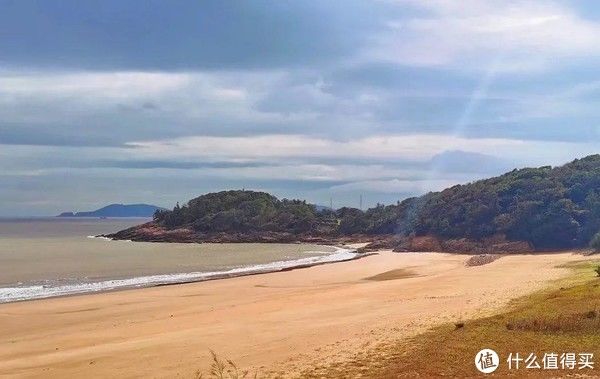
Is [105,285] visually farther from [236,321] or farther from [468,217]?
[468,217]

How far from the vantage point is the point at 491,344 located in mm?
14164

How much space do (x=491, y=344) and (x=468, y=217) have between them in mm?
53282

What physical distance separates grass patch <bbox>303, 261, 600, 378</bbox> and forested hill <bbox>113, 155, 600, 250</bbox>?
43.4 meters

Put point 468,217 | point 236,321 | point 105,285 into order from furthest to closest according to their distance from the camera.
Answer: point 468,217
point 105,285
point 236,321

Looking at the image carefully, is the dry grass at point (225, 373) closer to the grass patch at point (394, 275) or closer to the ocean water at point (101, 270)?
the ocean water at point (101, 270)

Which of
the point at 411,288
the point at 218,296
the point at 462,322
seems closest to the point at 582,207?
the point at 411,288

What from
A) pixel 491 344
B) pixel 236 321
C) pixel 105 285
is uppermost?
pixel 491 344

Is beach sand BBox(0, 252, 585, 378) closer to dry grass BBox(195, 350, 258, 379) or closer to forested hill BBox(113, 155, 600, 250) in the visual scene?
dry grass BBox(195, 350, 258, 379)

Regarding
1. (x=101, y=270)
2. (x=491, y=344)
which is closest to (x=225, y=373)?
(x=491, y=344)

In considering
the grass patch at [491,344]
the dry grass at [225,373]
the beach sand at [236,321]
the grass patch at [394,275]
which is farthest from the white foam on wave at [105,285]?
the grass patch at [491,344]

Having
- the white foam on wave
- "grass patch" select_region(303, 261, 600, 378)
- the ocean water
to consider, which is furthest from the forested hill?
"grass patch" select_region(303, 261, 600, 378)

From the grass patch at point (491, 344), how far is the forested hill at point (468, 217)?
43.4 meters

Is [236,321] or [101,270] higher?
[101,270]

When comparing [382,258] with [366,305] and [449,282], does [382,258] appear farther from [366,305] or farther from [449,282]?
[366,305]
